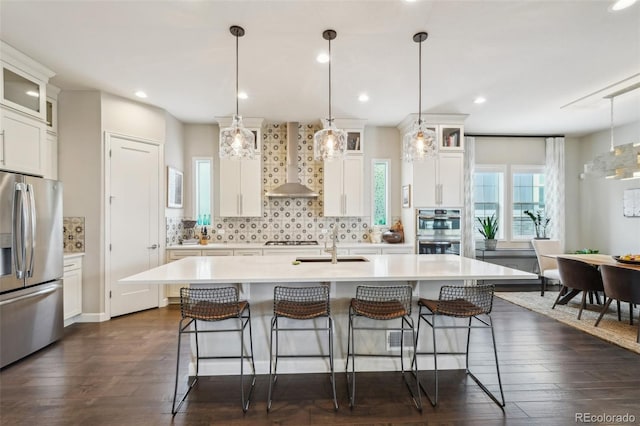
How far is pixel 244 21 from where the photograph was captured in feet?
8.09

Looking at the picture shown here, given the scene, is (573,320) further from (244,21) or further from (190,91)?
(190,91)

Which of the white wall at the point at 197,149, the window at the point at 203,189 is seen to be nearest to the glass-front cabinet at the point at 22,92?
the white wall at the point at 197,149

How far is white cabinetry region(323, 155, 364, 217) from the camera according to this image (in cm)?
496

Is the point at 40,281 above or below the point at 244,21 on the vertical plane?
below

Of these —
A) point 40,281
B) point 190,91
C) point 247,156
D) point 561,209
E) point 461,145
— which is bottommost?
point 40,281

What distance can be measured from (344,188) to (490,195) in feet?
10.1

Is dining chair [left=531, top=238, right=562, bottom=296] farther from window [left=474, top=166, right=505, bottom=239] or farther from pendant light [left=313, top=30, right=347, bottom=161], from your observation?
pendant light [left=313, top=30, right=347, bottom=161]

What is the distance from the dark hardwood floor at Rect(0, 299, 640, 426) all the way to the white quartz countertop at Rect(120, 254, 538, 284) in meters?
0.89

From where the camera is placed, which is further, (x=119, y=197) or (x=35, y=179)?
(x=119, y=197)

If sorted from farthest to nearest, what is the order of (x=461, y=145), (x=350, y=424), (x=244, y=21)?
(x=461, y=145) < (x=244, y=21) < (x=350, y=424)

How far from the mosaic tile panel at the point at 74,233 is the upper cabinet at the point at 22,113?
2.19ft

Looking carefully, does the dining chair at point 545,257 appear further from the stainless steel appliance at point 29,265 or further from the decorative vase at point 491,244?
the stainless steel appliance at point 29,265

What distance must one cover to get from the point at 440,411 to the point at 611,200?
5725mm

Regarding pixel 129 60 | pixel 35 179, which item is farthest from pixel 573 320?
pixel 35 179
